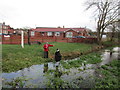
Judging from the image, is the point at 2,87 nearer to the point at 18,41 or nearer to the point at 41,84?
the point at 41,84

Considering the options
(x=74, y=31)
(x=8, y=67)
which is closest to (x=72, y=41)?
(x=74, y=31)

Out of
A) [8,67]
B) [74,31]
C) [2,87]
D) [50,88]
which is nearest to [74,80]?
[50,88]

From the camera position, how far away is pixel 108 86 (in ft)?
15.6

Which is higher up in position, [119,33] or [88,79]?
[119,33]

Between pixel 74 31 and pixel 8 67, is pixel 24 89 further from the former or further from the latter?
pixel 74 31

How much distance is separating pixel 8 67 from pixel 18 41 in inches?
478

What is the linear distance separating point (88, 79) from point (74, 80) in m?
0.81

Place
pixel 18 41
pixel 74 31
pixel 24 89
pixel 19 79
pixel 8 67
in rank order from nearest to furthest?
1. pixel 24 89
2. pixel 19 79
3. pixel 8 67
4. pixel 18 41
5. pixel 74 31

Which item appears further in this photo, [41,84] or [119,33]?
[119,33]

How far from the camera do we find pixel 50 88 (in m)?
4.54

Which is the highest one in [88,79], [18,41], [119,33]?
[119,33]

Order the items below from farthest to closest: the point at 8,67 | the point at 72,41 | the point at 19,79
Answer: the point at 72,41
the point at 8,67
the point at 19,79

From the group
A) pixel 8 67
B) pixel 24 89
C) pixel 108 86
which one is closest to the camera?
pixel 24 89

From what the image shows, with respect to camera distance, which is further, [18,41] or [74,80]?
[18,41]
